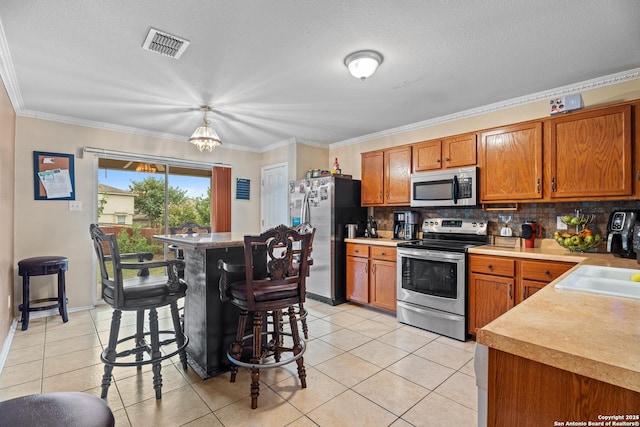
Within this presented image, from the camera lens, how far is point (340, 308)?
164 inches

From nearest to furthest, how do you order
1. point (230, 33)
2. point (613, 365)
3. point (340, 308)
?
point (613, 365) < point (230, 33) < point (340, 308)

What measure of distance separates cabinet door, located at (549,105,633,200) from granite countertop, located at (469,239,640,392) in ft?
6.35

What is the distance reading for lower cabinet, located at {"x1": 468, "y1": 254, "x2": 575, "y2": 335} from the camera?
2.65 meters

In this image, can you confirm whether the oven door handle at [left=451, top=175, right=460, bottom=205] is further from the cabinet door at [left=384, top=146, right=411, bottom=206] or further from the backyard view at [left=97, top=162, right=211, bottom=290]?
the backyard view at [left=97, top=162, right=211, bottom=290]

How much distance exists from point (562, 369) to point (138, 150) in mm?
5133

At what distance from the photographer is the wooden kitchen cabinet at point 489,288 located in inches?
112

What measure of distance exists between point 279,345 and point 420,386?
1091 millimetres

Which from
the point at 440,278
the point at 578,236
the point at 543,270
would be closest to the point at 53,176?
the point at 440,278

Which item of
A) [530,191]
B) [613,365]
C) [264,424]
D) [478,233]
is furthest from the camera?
[478,233]

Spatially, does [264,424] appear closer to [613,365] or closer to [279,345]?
[279,345]

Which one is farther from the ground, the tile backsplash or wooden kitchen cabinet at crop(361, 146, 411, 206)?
wooden kitchen cabinet at crop(361, 146, 411, 206)

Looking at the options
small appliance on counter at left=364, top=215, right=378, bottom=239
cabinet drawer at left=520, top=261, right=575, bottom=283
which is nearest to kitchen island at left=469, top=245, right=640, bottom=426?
cabinet drawer at left=520, top=261, right=575, bottom=283

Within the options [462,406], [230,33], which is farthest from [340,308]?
[230,33]

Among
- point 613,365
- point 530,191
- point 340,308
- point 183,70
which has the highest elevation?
point 183,70
